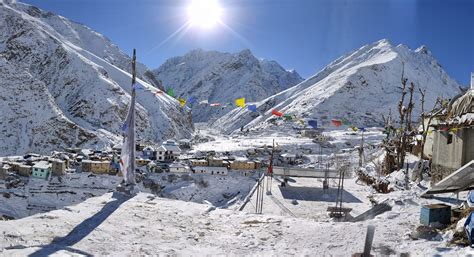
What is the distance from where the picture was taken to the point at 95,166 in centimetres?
5716

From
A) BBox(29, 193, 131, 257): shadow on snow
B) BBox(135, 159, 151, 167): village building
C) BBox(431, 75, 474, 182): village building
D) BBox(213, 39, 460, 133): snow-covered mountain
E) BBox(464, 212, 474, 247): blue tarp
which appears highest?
BBox(213, 39, 460, 133): snow-covered mountain

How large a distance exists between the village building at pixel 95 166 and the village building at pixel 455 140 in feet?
161

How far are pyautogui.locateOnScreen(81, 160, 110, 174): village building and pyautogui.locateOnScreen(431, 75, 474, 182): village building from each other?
4920 centimetres

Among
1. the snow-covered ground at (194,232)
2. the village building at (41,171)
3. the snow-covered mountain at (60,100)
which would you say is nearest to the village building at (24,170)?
the village building at (41,171)

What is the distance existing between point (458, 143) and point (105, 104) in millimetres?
110508

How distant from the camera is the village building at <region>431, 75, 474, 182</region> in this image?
60.6ft

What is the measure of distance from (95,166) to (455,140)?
51167mm

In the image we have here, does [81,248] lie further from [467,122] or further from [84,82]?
[84,82]

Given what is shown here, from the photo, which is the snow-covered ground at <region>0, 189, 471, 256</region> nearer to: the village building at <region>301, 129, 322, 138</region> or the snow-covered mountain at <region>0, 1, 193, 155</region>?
the snow-covered mountain at <region>0, 1, 193, 155</region>

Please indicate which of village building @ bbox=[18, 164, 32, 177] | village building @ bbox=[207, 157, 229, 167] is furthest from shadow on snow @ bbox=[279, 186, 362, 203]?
village building @ bbox=[18, 164, 32, 177]

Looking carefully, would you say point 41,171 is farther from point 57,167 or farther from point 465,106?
point 465,106

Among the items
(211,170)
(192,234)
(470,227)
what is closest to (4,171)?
(211,170)

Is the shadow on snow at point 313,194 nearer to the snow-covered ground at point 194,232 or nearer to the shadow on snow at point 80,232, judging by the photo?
the snow-covered ground at point 194,232

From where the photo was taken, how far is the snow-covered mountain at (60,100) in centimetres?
9131
